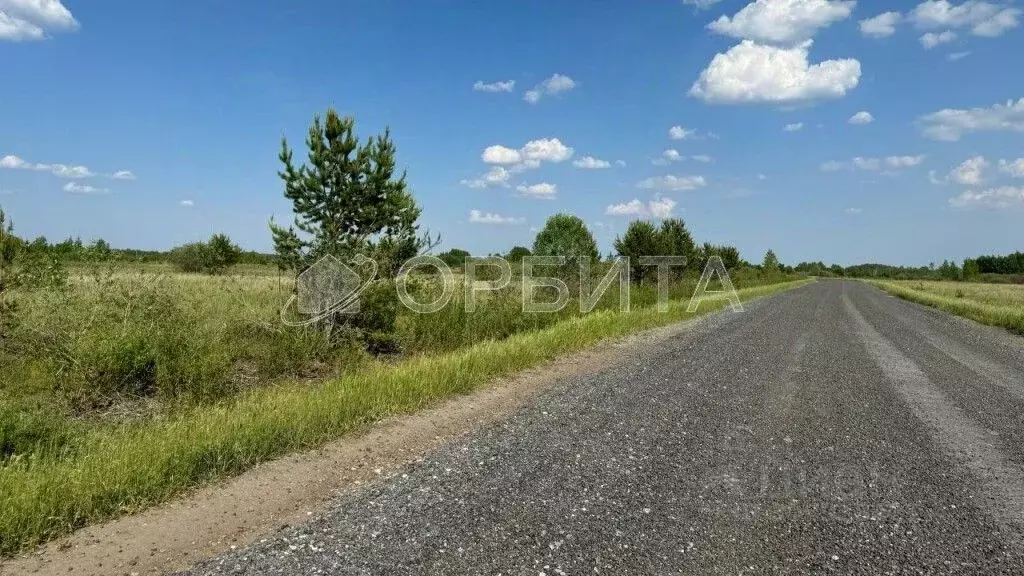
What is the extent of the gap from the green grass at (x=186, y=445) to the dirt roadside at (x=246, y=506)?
16 centimetres

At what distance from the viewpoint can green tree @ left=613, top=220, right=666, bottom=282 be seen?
106ft

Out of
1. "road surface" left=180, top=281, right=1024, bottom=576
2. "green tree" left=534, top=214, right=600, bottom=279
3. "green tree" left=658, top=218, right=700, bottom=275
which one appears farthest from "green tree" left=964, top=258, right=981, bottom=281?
"road surface" left=180, top=281, right=1024, bottom=576

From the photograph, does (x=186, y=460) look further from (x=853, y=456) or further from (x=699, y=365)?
(x=699, y=365)

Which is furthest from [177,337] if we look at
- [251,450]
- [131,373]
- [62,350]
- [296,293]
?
[251,450]

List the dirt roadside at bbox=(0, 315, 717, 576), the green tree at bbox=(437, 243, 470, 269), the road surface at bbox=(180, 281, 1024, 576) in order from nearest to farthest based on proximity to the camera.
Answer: the dirt roadside at bbox=(0, 315, 717, 576), the road surface at bbox=(180, 281, 1024, 576), the green tree at bbox=(437, 243, 470, 269)

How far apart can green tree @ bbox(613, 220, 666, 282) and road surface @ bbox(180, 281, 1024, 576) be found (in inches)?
944

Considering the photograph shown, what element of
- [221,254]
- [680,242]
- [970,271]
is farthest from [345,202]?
[970,271]

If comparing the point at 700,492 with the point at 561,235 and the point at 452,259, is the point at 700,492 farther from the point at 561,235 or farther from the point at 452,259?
the point at 561,235

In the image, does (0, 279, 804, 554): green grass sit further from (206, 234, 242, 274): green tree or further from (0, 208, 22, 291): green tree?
(206, 234, 242, 274): green tree

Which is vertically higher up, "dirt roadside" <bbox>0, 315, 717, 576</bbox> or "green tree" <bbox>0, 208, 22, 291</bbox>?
"green tree" <bbox>0, 208, 22, 291</bbox>

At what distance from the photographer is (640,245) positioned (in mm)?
33125

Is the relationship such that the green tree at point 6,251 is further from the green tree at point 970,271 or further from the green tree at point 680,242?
the green tree at point 970,271

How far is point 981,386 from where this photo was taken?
8.95 metres

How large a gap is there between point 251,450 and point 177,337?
193 inches
